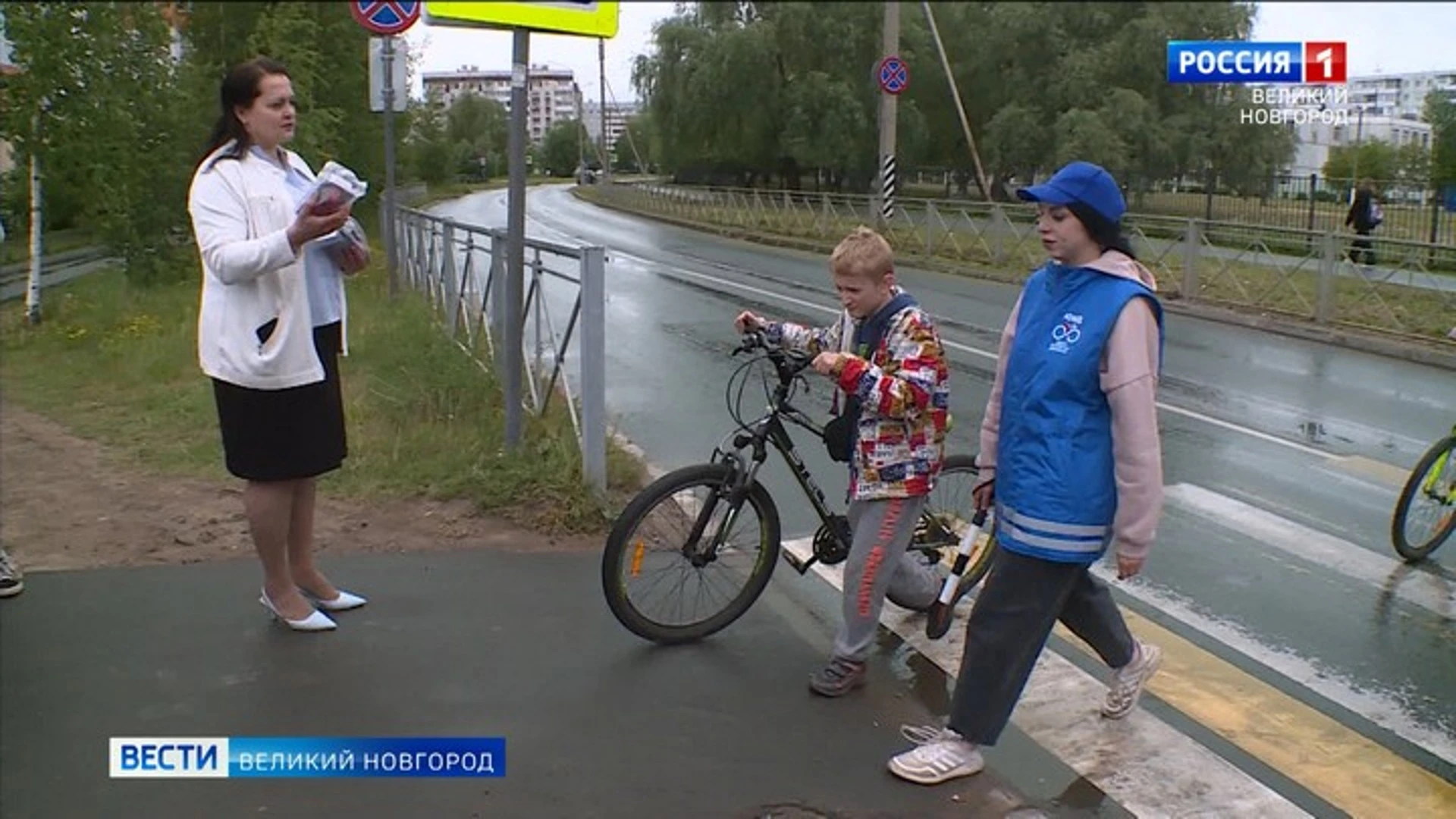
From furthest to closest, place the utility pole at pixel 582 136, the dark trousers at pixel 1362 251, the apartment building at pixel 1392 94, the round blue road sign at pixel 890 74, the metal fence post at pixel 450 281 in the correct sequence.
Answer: the utility pole at pixel 582 136
the round blue road sign at pixel 890 74
the apartment building at pixel 1392 94
the dark trousers at pixel 1362 251
the metal fence post at pixel 450 281

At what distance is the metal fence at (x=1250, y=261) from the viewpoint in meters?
12.6

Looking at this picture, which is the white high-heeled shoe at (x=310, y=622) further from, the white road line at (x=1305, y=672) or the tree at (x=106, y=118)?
the tree at (x=106, y=118)

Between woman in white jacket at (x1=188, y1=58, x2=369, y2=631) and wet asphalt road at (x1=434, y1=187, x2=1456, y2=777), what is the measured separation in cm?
183

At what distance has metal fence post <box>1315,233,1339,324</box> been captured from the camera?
44.7 feet

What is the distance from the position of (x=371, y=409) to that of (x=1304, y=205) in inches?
842

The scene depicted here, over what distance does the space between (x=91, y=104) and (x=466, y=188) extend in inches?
1958

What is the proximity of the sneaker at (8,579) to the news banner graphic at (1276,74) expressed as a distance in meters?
22.7

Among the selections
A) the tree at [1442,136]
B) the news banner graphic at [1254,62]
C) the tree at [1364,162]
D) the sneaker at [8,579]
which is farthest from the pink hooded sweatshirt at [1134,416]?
the news banner graphic at [1254,62]

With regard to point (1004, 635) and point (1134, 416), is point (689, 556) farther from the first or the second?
point (1134, 416)

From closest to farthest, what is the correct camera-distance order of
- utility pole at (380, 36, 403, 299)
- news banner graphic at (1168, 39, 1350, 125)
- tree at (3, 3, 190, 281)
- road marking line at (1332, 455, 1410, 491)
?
road marking line at (1332, 455, 1410, 491)
tree at (3, 3, 190, 281)
utility pole at (380, 36, 403, 299)
news banner graphic at (1168, 39, 1350, 125)

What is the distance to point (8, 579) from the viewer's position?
472 cm

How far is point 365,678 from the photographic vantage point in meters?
4.00

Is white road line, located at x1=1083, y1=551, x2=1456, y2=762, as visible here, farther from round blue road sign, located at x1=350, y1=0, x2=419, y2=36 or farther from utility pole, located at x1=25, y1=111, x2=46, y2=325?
utility pole, located at x1=25, y1=111, x2=46, y2=325

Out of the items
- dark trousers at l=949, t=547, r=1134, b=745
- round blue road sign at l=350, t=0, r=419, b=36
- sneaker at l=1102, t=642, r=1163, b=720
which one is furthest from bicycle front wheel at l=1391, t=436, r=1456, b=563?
round blue road sign at l=350, t=0, r=419, b=36
